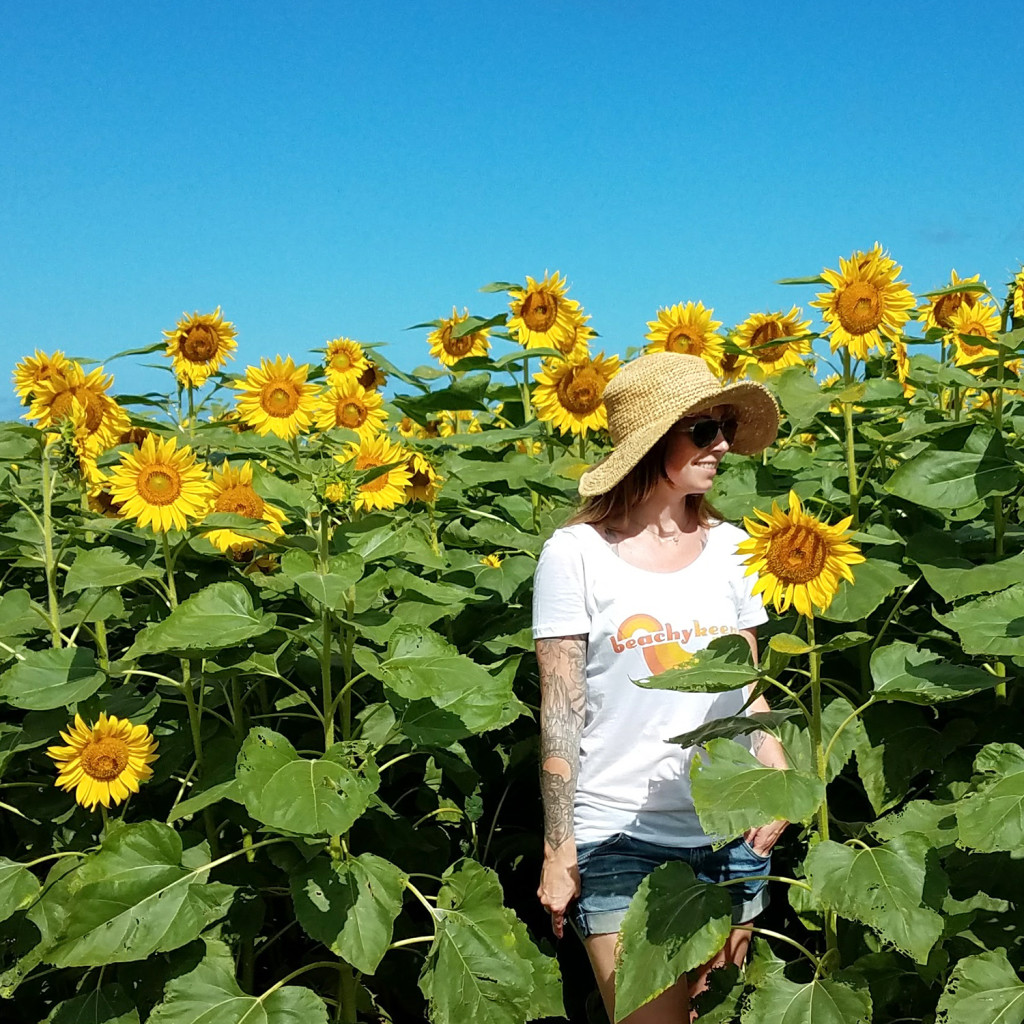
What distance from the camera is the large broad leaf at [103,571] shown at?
117 inches

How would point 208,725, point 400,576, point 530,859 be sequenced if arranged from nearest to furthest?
point 400,576 → point 208,725 → point 530,859

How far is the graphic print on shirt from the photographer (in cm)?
282

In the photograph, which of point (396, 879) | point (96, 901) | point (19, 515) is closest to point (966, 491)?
point (396, 879)

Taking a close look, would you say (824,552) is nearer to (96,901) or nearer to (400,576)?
(400,576)

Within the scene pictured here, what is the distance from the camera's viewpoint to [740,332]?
435cm

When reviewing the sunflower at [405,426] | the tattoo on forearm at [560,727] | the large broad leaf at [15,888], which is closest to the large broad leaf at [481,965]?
the tattoo on forearm at [560,727]

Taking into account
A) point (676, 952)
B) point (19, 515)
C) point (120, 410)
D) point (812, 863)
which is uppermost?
point (120, 410)

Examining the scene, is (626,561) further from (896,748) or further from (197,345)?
(197,345)

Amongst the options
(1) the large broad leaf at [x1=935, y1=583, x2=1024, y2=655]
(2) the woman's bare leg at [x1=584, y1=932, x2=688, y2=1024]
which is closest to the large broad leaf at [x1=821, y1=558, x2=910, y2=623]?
(1) the large broad leaf at [x1=935, y1=583, x2=1024, y2=655]

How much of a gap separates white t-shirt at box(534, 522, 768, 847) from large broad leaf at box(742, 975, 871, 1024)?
0.50 m

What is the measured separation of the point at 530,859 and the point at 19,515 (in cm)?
201

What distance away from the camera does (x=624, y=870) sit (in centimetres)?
279

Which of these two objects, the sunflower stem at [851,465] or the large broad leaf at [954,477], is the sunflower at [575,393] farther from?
the large broad leaf at [954,477]

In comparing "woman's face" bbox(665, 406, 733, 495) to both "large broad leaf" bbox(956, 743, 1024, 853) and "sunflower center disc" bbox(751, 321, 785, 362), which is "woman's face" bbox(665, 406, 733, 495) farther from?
"sunflower center disc" bbox(751, 321, 785, 362)
